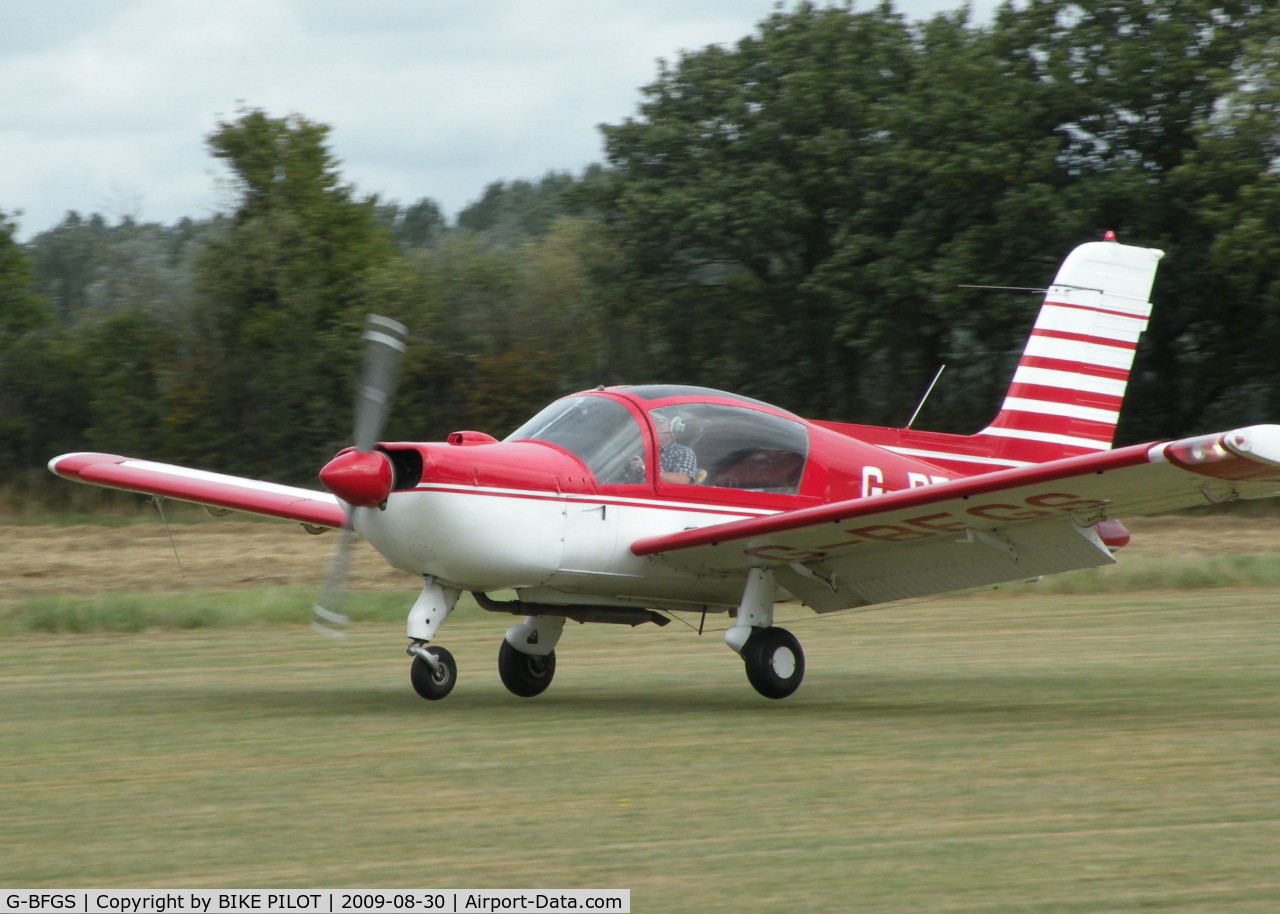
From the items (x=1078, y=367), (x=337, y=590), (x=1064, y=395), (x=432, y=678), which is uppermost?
(x=1078, y=367)

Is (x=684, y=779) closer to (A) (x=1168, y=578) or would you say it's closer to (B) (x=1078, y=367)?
(B) (x=1078, y=367)

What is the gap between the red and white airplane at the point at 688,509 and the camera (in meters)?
8.54

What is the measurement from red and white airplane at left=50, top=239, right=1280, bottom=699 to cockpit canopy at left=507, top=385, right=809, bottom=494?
0.04 feet

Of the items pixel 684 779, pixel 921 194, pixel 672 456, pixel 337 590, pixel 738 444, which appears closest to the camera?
pixel 684 779

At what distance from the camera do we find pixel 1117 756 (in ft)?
23.8

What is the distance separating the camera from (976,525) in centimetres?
902

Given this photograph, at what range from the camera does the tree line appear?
2695 cm

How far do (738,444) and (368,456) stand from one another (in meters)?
2.72

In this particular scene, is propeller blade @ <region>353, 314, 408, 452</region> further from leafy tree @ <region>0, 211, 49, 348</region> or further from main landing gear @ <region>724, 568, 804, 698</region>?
leafy tree @ <region>0, 211, 49, 348</region>

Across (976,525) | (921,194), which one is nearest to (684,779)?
(976,525)

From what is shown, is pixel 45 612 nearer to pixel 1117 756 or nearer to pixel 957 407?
pixel 1117 756

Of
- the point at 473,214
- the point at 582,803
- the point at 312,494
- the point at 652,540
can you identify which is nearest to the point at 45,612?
the point at 312,494

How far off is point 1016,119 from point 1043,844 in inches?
956

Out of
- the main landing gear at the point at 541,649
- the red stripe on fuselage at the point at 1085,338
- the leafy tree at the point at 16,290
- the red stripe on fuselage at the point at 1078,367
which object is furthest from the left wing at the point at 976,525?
the leafy tree at the point at 16,290
